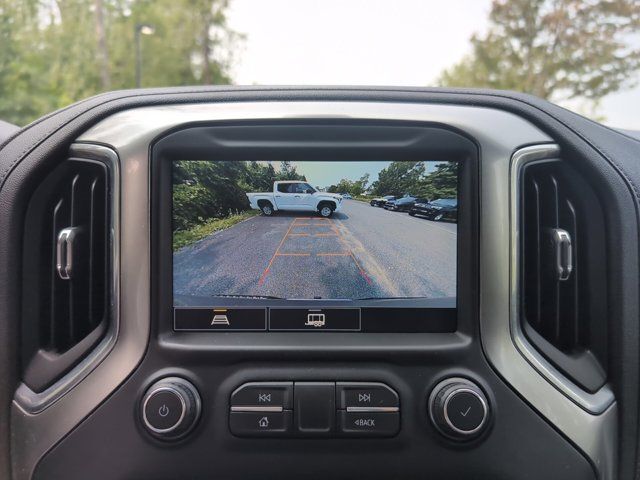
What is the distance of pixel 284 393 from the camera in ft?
5.09

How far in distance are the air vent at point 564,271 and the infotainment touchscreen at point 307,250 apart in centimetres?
24

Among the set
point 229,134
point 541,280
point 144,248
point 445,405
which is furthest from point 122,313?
point 541,280

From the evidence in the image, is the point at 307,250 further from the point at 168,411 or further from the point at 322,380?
the point at 168,411

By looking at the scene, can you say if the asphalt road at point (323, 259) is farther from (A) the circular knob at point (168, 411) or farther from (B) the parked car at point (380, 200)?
(A) the circular knob at point (168, 411)

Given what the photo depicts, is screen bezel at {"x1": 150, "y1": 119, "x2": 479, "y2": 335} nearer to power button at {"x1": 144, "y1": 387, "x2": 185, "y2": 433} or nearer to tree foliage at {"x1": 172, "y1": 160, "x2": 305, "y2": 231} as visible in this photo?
tree foliage at {"x1": 172, "y1": 160, "x2": 305, "y2": 231}

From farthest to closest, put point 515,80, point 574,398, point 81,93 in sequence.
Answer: point 515,80, point 81,93, point 574,398

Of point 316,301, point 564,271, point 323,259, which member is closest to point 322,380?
point 316,301

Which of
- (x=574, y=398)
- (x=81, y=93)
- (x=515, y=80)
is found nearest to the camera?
(x=574, y=398)

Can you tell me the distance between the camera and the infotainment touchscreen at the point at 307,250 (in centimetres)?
156

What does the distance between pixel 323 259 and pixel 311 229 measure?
0.35ft

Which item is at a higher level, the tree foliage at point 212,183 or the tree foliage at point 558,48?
the tree foliage at point 558,48

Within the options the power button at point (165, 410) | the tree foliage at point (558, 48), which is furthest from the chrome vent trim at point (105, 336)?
the tree foliage at point (558, 48)

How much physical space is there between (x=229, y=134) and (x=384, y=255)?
61 cm

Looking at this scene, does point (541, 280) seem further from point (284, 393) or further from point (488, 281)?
point (284, 393)
